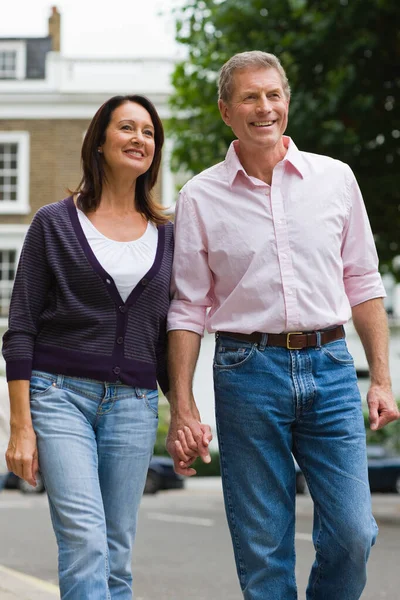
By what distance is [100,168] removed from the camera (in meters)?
4.01

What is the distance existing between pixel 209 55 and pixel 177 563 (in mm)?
7927

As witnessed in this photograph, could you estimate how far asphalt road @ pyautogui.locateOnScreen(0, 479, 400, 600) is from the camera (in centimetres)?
788

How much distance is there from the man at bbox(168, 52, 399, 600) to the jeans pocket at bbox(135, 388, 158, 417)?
0.22ft

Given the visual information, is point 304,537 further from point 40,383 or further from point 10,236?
point 10,236

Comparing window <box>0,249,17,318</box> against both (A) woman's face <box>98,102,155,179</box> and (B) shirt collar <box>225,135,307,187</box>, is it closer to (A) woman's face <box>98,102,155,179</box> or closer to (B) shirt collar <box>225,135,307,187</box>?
(A) woman's face <box>98,102,155,179</box>

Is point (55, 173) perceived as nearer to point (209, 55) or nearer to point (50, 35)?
point (50, 35)

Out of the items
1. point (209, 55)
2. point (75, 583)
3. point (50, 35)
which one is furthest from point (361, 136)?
point (50, 35)

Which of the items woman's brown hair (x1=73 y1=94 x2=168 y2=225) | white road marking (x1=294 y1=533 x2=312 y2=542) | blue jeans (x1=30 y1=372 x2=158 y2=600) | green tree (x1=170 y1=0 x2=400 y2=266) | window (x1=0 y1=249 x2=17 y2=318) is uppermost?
green tree (x1=170 y1=0 x2=400 y2=266)

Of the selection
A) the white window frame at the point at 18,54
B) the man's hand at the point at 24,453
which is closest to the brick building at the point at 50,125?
the white window frame at the point at 18,54

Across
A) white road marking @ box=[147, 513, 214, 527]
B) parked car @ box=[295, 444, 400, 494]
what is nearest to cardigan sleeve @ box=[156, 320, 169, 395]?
white road marking @ box=[147, 513, 214, 527]

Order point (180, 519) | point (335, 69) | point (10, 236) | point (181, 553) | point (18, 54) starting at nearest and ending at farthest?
point (181, 553), point (335, 69), point (180, 519), point (10, 236), point (18, 54)

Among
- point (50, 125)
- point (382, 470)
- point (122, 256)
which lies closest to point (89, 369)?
point (122, 256)

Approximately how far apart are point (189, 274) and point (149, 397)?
449 mm

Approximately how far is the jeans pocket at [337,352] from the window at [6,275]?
30.5 meters
